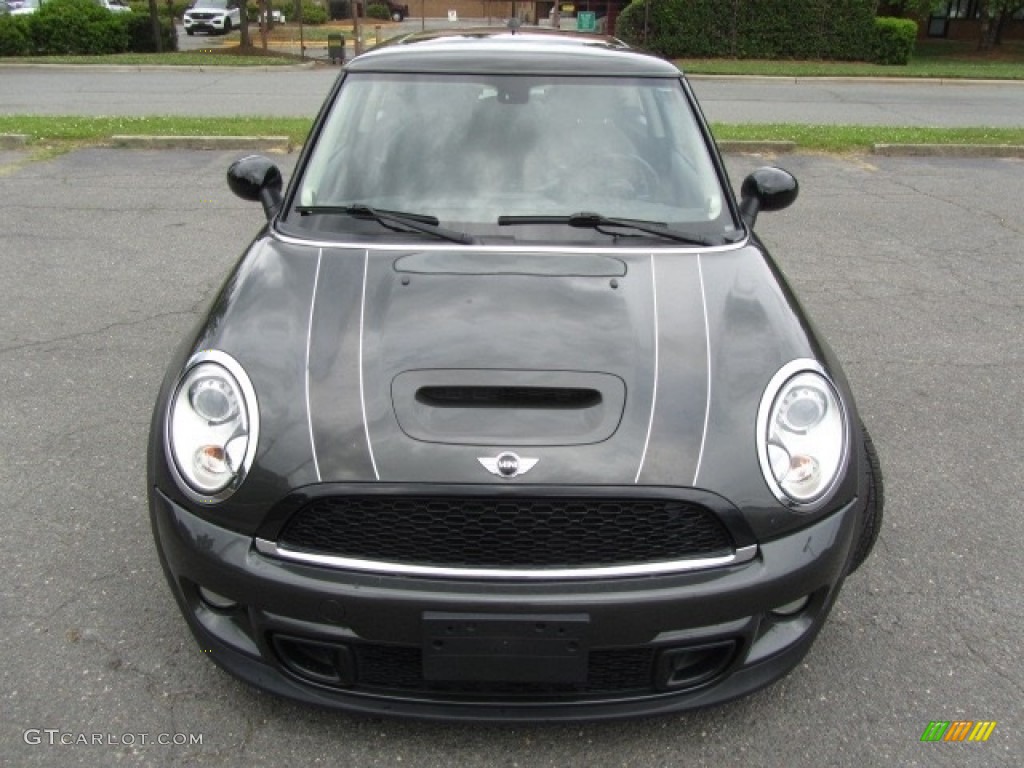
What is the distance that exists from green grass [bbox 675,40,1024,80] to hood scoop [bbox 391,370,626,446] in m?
17.1

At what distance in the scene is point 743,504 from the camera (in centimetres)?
205

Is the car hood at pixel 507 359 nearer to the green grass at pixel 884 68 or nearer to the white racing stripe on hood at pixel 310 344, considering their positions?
the white racing stripe on hood at pixel 310 344

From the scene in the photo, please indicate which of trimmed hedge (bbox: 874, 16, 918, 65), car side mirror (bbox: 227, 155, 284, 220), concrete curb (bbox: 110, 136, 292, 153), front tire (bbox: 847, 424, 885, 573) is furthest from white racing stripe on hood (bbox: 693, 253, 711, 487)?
trimmed hedge (bbox: 874, 16, 918, 65)

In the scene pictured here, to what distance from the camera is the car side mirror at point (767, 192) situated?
339 centimetres

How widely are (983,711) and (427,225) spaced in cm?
216

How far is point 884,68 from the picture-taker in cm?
2192

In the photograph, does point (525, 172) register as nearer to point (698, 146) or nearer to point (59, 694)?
point (698, 146)

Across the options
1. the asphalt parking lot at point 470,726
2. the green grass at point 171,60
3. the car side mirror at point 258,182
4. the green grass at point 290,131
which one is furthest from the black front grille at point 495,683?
the green grass at point 171,60

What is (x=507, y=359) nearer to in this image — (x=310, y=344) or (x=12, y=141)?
(x=310, y=344)

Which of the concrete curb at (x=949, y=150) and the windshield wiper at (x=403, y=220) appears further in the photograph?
the concrete curb at (x=949, y=150)

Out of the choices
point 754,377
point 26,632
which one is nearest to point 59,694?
point 26,632

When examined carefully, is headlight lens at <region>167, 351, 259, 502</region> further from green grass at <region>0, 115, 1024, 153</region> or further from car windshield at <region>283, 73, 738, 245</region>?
green grass at <region>0, 115, 1024, 153</region>

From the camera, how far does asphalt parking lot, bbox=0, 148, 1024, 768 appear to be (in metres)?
2.27

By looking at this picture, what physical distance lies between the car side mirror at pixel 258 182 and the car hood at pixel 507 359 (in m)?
0.75
